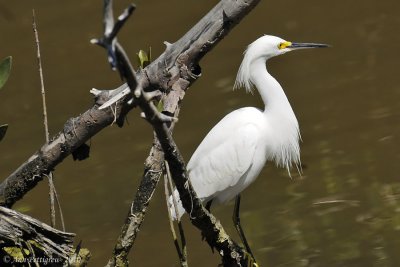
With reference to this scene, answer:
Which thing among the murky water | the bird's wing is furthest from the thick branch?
the murky water

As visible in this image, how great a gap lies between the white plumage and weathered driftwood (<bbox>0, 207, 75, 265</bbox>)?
1.21 metres

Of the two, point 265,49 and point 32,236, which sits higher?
point 265,49

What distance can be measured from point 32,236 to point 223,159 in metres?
1.54

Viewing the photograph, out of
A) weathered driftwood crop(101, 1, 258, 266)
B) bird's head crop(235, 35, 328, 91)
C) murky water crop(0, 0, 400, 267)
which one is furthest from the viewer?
murky water crop(0, 0, 400, 267)

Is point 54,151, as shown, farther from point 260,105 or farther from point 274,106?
point 260,105

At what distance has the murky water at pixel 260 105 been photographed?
510 centimetres

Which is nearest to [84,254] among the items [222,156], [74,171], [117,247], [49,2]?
[117,247]

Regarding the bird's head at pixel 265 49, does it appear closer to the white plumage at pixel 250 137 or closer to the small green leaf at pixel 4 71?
the white plumage at pixel 250 137

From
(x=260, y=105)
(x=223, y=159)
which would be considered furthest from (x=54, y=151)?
(x=260, y=105)

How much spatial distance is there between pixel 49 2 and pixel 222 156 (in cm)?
423

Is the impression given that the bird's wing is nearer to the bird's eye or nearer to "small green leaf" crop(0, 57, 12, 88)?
the bird's eye

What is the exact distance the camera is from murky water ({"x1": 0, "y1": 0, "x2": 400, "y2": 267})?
5098 millimetres

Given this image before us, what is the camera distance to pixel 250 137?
4324 mm

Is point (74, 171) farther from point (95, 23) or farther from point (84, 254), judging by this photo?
point (84, 254)
